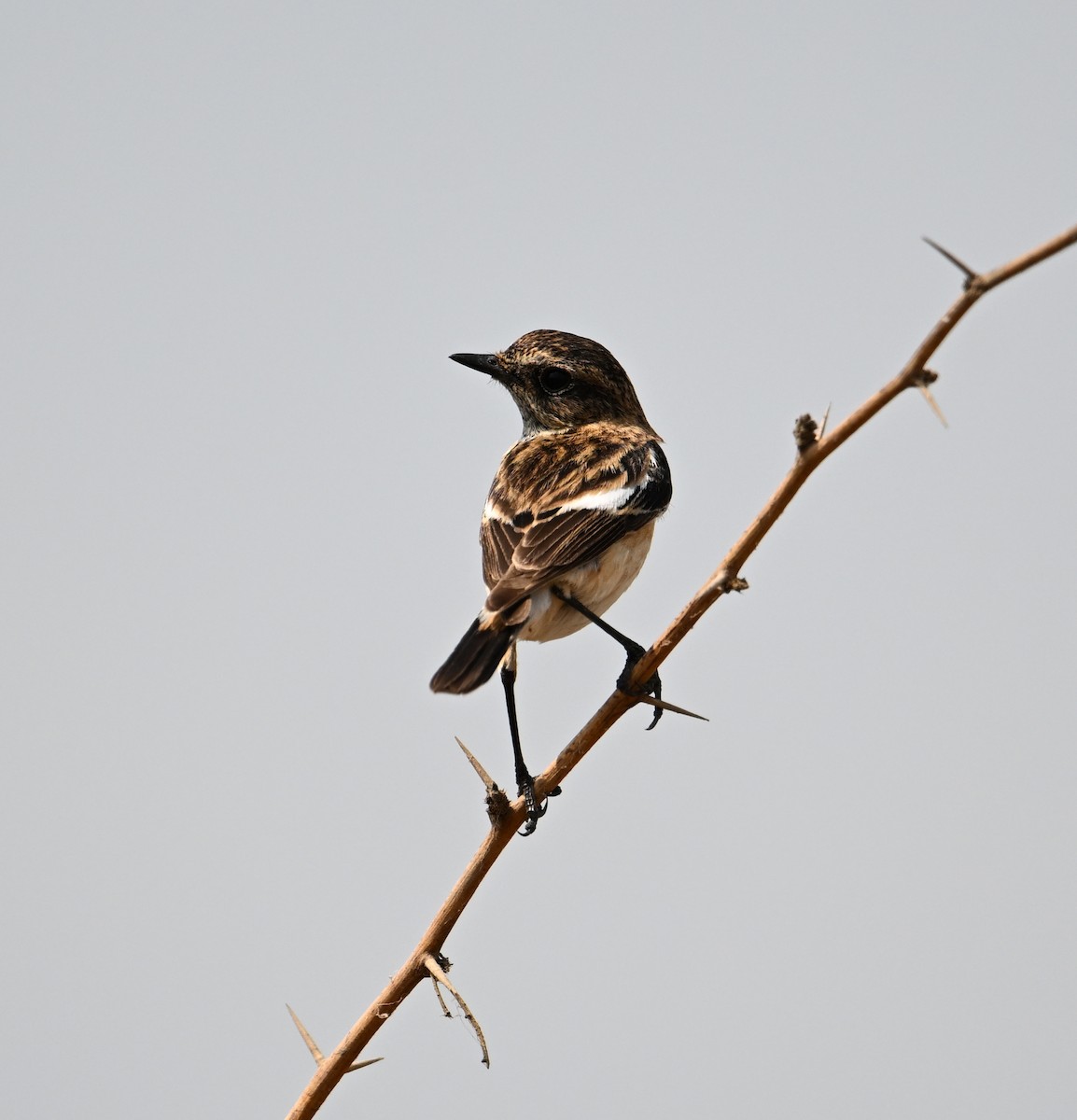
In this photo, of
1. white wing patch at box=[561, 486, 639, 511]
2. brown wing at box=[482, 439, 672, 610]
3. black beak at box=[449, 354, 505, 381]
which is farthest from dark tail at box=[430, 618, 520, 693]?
black beak at box=[449, 354, 505, 381]

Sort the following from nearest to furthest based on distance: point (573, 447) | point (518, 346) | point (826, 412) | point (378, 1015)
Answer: point (826, 412) < point (378, 1015) < point (573, 447) < point (518, 346)

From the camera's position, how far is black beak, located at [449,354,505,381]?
22.6 ft

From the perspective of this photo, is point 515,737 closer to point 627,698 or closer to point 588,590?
point 588,590

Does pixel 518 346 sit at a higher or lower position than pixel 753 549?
higher

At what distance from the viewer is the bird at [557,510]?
5.06 meters

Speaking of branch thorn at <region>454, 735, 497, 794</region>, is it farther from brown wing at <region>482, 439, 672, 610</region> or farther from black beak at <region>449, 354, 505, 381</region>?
black beak at <region>449, 354, 505, 381</region>

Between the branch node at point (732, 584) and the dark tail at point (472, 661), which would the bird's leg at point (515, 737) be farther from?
the branch node at point (732, 584)

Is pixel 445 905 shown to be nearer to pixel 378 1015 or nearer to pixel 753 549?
pixel 378 1015

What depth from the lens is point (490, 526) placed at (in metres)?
5.73

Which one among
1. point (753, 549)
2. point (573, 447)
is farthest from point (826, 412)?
point (573, 447)

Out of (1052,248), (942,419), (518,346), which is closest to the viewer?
(1052,248)

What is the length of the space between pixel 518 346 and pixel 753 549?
379 cm

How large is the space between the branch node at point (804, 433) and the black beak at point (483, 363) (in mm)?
3821

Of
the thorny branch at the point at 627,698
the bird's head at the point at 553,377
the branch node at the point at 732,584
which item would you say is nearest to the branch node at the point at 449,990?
the thorny branch at the point at 627,698
